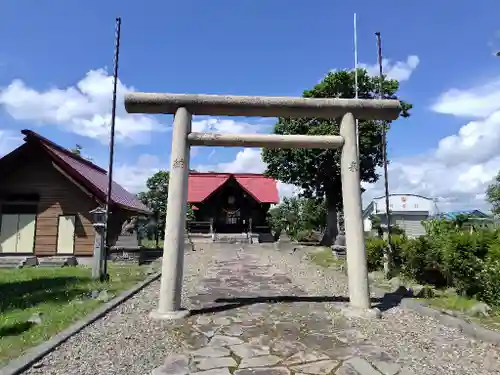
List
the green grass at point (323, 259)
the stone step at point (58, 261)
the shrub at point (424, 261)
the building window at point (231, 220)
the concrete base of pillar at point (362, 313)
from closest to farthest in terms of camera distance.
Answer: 1. the concrete base of pillar at point (362, 313)
2. the shrub at point (424, 261)
3. the green grass at point (323, 259)
4. the stone step at point (58, 261)
5. the building window at point (231, 220)

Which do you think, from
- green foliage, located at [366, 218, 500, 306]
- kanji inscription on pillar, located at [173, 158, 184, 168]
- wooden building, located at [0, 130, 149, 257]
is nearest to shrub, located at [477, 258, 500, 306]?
green foliage, located at [366, 218, 500, 306]

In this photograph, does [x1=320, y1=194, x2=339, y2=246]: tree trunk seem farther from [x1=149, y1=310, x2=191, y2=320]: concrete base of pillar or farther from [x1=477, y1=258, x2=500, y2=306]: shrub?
[x1=149, y1=310, x2=191, y2=320]: concrete base of pillar

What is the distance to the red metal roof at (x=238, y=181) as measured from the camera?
28922 mm

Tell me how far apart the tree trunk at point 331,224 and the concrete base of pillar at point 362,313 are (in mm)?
17380

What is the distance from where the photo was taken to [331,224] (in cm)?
2441

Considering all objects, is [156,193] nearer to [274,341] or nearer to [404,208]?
[404,208]

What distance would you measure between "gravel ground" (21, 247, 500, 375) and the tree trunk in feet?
55.9

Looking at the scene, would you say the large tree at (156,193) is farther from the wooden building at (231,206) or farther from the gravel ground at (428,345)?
the gravel ground at (428,345)

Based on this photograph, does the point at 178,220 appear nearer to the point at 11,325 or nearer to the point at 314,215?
the point at 11,325

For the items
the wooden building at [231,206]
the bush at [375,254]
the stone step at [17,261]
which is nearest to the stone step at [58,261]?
the stone step at [17,261]

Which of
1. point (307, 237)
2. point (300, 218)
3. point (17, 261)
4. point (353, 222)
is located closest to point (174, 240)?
point (353, 222)

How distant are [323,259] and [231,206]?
49.1 ft

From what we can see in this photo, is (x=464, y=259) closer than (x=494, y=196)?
Yes

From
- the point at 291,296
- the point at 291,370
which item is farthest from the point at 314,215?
the point at 291,370
